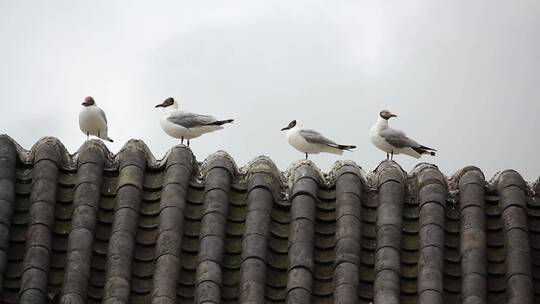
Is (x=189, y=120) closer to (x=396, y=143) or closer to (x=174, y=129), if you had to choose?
(x=174, y=129)

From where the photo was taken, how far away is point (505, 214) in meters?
14.1

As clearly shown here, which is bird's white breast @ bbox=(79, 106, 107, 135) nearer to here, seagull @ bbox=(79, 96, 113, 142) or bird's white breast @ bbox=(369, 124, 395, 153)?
seagull @ bbox=(79, 96, 113, 142)

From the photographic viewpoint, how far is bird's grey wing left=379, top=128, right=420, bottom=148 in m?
20.6

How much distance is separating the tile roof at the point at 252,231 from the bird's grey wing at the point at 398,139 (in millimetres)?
5779

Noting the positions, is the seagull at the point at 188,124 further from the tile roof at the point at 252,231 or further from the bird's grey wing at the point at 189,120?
the tile roof at the point at 252,231

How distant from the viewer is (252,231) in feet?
45.3

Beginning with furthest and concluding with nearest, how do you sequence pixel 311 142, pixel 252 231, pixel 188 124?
1. pixel 311 142
2. pixel 188 124
3. pixel 252 231

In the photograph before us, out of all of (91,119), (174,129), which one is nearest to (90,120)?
(91,119)

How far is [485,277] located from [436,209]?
937 millimetres

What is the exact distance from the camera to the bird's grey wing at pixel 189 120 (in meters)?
20.3

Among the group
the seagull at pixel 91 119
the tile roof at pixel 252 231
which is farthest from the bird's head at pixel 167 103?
the tile roof at pixel 252 231

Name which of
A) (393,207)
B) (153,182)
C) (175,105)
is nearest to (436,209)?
(393,207)

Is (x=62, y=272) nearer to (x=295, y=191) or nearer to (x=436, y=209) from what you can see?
(x=295, y=191)

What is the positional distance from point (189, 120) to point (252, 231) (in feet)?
21.8
